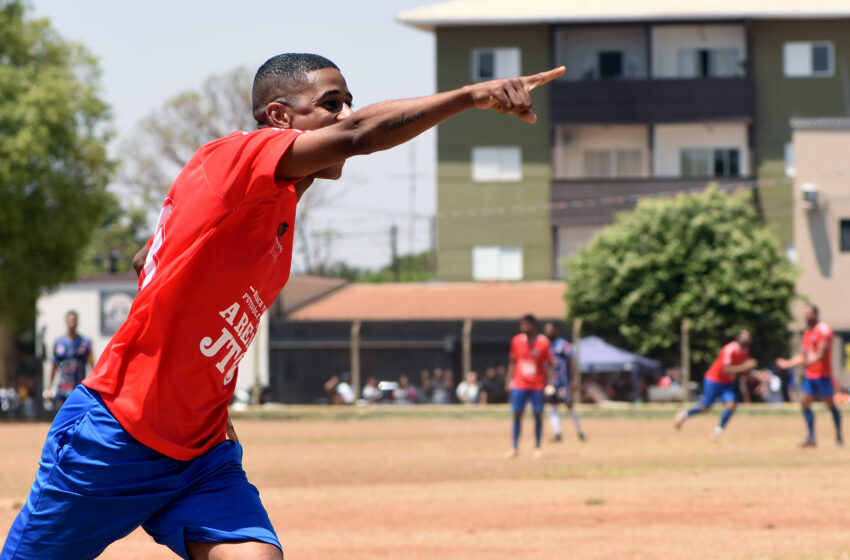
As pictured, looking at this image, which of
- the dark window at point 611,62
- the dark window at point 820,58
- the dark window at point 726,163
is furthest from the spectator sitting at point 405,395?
the dark window at point 820,58

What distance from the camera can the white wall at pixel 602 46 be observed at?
2074 inches

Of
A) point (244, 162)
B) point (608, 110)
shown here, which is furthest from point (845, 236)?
point (244, 162)

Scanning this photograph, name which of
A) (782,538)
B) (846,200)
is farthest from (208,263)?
(846,200)

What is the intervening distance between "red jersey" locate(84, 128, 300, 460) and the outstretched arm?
0.78 feet

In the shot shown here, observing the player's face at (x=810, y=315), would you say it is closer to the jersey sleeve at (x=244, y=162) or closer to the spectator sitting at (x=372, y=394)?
the jersey sleeve at (x=244, y=162)

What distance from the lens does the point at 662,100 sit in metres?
52.4

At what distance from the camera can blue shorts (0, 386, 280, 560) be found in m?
4.08

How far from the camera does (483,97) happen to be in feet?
11.2

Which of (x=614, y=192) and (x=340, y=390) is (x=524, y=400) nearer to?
(x=340, y=390)

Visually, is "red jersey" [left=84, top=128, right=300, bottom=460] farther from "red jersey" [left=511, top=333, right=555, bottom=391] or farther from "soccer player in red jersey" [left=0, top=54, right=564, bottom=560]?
"red jersey" [left=511, top=333, right=555, bottom=391]

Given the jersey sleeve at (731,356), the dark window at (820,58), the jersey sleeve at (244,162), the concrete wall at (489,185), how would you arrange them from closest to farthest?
the jersey sleeve at (244,162), the jersey sleeve at (731,356), the dark window at (820,58), the concrete wall at (489,185)

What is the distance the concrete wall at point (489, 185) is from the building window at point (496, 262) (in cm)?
23

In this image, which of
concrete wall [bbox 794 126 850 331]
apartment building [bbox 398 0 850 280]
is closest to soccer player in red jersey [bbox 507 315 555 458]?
concrete wall [bbox 794 126 850 331]

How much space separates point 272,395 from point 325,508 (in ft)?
109
